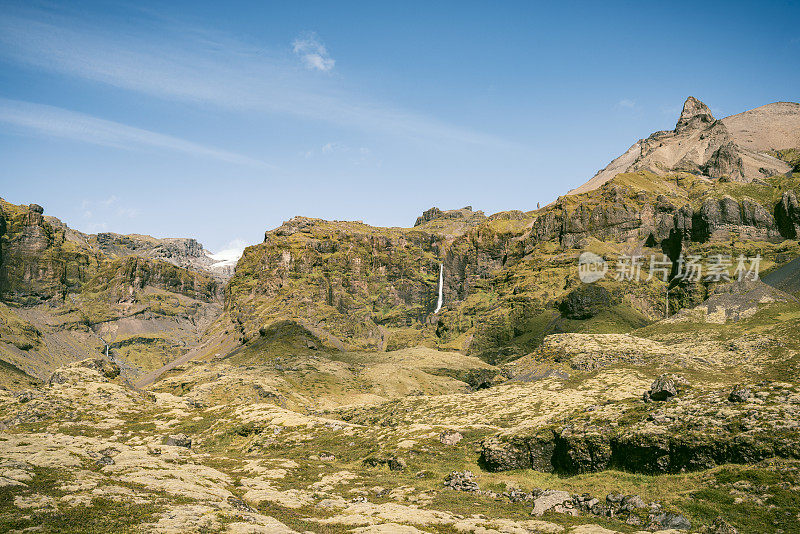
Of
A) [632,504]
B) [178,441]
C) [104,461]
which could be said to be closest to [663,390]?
[632,504]

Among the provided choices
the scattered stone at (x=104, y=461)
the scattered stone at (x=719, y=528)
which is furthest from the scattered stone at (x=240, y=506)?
the scattered stone at (x=719, y=528)

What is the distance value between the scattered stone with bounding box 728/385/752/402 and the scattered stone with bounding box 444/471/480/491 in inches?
1770

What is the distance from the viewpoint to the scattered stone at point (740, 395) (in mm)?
74625

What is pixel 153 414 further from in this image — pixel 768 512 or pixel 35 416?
pixel 768 512

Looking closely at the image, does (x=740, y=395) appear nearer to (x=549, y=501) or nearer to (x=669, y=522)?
(x=669, y=522)

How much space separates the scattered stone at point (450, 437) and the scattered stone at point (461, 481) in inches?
846

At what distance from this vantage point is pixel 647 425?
7875 cm

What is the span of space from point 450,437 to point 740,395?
61580mm

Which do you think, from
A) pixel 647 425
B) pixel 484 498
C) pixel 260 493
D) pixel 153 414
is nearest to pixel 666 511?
pixel 647 425

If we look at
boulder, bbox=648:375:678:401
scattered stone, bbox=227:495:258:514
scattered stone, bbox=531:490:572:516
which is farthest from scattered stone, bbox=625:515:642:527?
scattered stone, bbox=227:495:258:514

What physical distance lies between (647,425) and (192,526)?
2757 inches

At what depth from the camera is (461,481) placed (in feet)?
287

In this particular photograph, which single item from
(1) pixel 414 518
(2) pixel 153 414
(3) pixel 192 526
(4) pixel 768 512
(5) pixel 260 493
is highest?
(4) pixel 768 512

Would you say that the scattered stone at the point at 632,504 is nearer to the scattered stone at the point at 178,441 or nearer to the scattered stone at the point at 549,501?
the scattered stone at the point at 549,501
